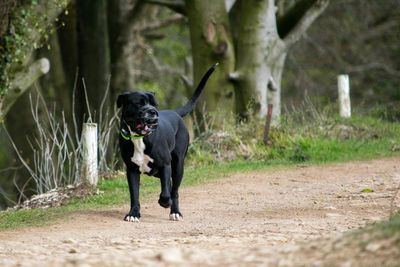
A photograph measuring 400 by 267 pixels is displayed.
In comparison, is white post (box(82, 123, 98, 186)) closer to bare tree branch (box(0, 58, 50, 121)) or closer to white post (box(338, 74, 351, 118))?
bare tree branch (box(0, 58, 50, 121))

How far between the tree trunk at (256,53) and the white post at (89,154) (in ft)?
17.3

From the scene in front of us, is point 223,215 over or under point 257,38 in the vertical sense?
under

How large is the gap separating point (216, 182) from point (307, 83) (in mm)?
13857

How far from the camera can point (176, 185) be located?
23.9 feet

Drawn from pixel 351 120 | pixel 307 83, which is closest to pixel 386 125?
pixel 351 120

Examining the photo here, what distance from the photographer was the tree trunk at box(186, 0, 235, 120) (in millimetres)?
14062

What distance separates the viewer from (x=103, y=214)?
7391 mm

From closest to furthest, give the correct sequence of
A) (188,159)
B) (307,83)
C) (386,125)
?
(188,159) → (386,125) → (307,83)

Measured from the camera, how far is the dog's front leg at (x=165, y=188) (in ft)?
22.2

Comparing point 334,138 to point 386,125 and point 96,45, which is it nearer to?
point 386,125

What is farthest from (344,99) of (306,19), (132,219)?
(132,219)

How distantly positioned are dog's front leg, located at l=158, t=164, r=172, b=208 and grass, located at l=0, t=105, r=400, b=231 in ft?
7.87

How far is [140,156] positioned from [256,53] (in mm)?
7722

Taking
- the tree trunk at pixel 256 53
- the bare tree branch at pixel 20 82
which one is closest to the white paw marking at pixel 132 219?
the bare tree branch at pixel 20 82
